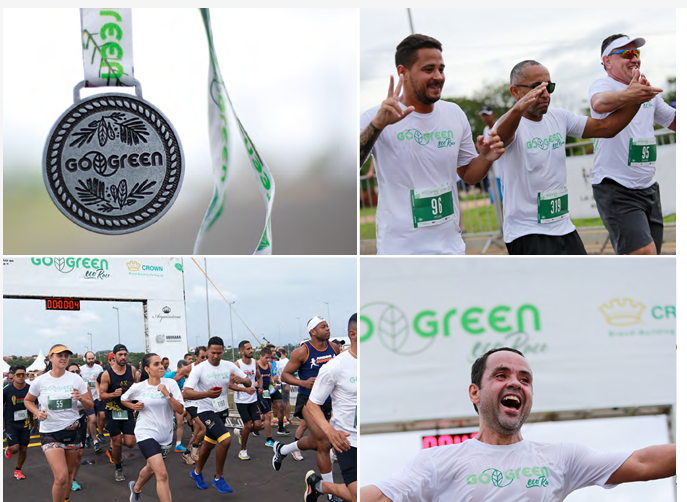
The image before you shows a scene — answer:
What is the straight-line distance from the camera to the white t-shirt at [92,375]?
3889 millimetres

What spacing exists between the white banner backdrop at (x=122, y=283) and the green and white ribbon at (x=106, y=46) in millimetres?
907

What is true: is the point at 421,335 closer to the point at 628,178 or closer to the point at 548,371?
the point at 548,371

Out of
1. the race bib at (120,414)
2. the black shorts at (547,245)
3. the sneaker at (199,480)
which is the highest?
the black shorts at (547,245)

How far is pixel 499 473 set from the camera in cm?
324

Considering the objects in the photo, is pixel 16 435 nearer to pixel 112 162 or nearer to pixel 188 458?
pixel 188 458

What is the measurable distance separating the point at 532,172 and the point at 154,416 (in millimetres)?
2337

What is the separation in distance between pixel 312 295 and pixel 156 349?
34.5 inches

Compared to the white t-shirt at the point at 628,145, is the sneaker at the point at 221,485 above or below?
below

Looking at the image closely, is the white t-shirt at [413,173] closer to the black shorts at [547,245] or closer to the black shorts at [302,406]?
the black shorts at [547,245]

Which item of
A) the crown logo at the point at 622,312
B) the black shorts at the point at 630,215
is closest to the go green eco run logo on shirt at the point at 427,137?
the black shorts at the point at 630,215

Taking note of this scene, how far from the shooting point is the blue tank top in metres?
3.77

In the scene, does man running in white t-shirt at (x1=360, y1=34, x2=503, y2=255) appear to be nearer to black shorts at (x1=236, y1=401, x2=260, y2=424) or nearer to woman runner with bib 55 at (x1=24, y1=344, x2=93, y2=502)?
black shorts at (x1=236, y1=401, x2=260, y2=424)

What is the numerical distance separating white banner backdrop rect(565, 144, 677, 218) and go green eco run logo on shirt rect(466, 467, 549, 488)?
138 cm

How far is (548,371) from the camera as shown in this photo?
3850 mm
